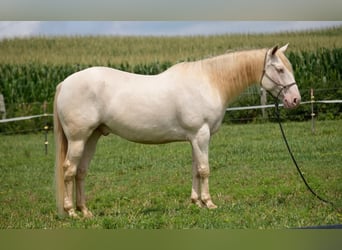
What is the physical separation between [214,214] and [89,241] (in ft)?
3.58

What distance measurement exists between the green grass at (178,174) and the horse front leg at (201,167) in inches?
4.7

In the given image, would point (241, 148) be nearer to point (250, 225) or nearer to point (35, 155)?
point (250, 225)

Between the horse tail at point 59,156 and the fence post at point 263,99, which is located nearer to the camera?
the horse tail at point 59,156

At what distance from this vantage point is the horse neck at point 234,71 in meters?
5.28

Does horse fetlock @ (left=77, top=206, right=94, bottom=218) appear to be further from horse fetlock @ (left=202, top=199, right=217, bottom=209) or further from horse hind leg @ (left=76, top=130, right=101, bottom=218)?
horse fetlock @ (left=202, top=199, right=217, bottom=209)

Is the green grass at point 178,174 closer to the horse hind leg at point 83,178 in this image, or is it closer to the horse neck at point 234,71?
the horse hind leg at point 83,178

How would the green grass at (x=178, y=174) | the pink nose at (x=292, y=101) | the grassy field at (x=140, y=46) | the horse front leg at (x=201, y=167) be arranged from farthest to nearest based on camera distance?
the grassy field at (x=140, y=46) → the green grass at (x=178, y=174) → the pink nose at (x=292, y=101) → the horse front leg at (x=201, y=167)

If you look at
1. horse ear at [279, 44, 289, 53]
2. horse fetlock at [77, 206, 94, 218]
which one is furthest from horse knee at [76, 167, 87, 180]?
horse ear at [279, 44, 289, 53]

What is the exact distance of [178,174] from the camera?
5.58m

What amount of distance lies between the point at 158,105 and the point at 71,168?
0.93 meters

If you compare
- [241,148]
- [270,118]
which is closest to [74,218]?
[241,148]

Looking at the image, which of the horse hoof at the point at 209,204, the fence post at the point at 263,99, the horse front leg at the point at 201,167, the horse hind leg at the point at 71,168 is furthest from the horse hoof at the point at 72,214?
the fence post at the point at 263,99

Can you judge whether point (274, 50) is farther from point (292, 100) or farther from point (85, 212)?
point (85, 212)

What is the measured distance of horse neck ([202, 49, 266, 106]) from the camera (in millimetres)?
5277
